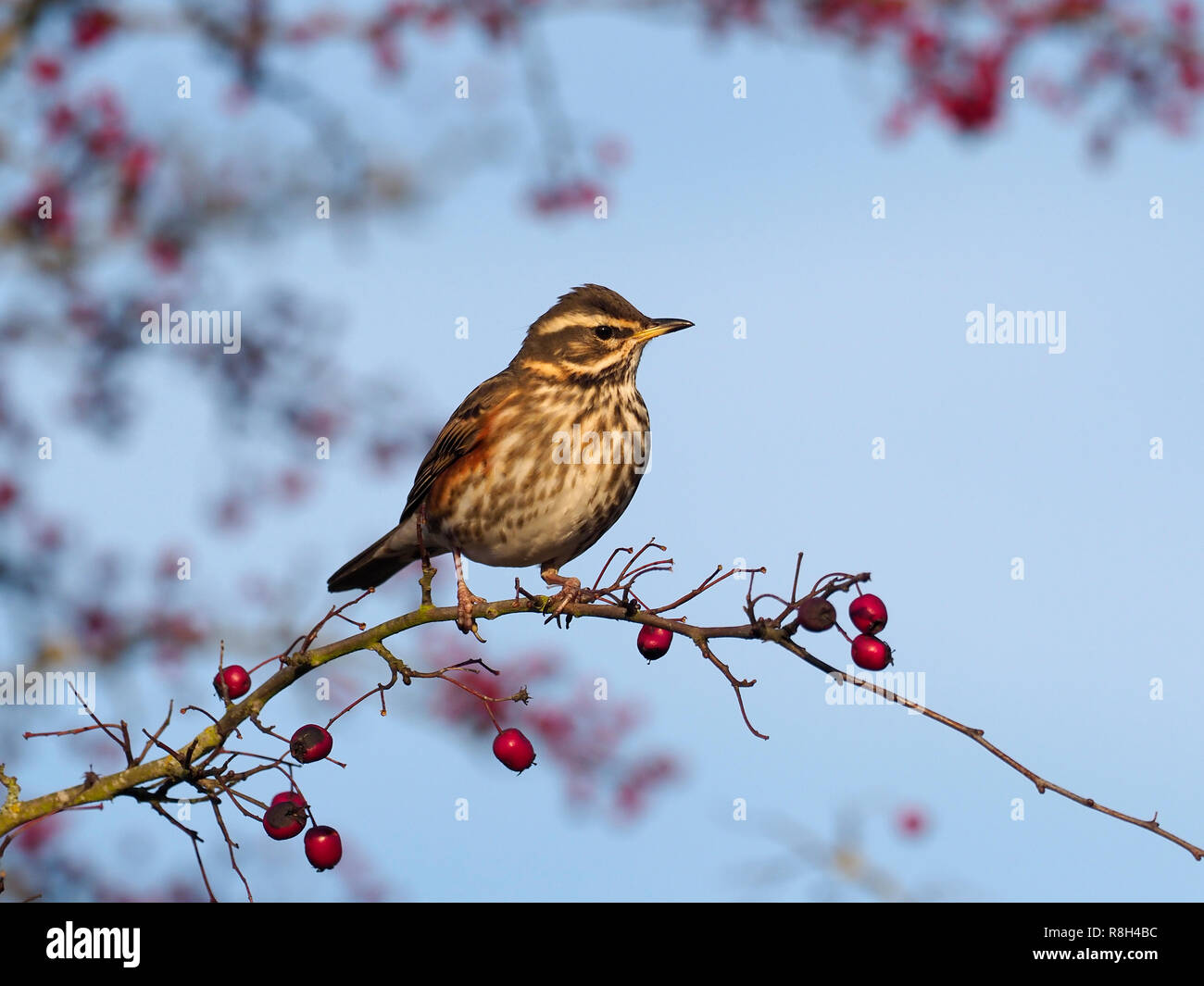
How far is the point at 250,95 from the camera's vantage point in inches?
355

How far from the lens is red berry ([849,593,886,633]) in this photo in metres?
3.41

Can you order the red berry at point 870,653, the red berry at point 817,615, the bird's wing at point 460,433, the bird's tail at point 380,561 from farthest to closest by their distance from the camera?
the bird's tail at point 380,561 → the bird's wing at point 460,433 → the red berry at point 870,653 → the red berry at point 817,615

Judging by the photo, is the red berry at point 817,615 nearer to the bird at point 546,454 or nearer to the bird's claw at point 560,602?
the bird's claw at point 560,602

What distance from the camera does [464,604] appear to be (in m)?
4.86

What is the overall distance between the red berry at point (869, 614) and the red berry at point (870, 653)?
2cm

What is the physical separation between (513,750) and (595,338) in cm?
290

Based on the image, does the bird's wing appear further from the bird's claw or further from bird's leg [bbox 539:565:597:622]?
the bird's claw

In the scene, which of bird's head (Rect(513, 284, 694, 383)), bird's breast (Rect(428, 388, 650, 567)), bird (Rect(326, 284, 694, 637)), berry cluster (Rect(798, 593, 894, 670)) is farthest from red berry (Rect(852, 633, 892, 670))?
bird's head (Rect(513, 284, 694, 383))

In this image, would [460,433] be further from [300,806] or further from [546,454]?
[300,806]

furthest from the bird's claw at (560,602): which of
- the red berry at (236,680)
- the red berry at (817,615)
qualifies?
the red berry at (236,680)

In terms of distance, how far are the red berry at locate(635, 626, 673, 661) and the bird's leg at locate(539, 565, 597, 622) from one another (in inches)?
9.3

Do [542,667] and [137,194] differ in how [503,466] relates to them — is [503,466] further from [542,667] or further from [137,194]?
[137,194]

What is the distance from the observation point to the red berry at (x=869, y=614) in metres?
3.41

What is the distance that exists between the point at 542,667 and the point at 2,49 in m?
5.38
